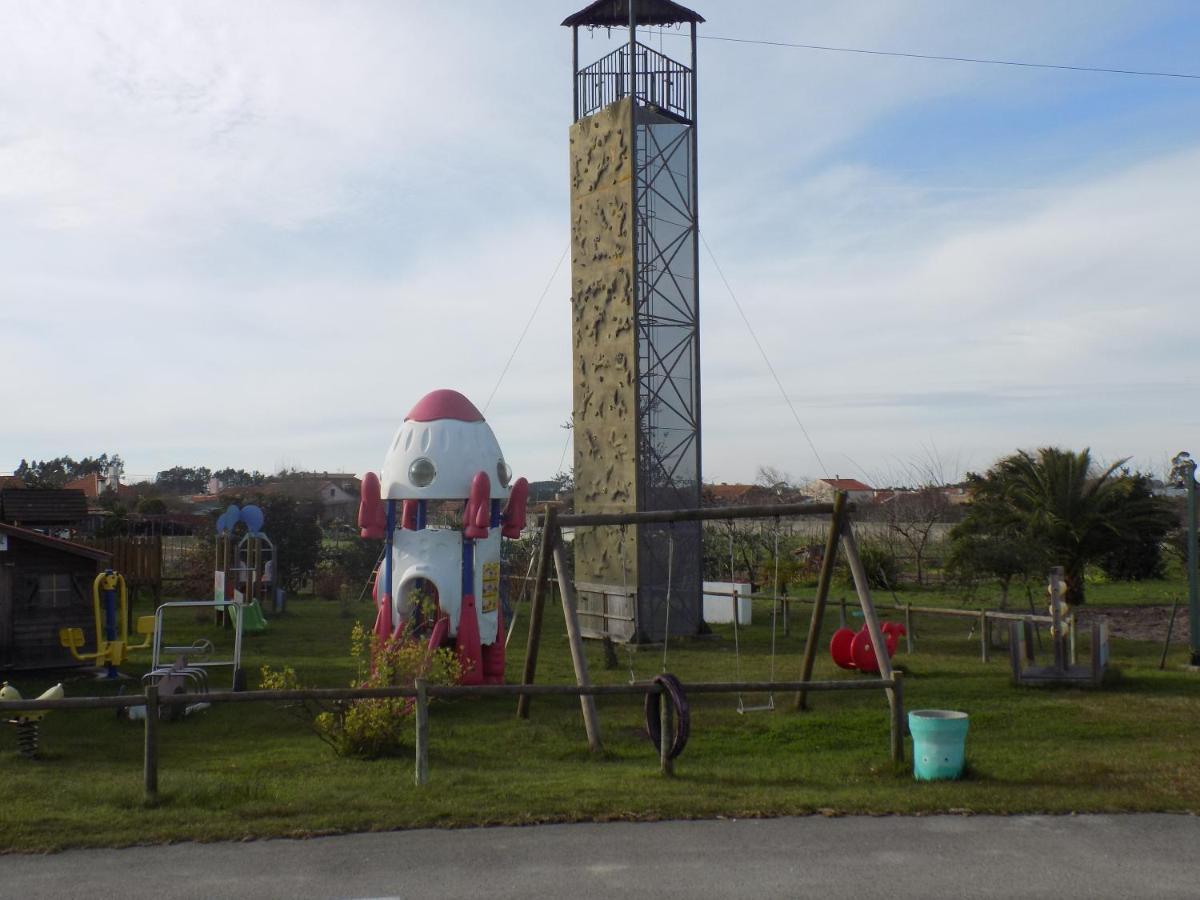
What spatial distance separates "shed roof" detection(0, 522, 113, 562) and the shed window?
47cm

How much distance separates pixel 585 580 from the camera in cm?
2184

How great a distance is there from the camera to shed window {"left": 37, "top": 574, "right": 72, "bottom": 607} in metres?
16.9

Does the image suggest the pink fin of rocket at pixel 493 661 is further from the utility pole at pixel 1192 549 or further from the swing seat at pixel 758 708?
the utility pole at pixel 1192 549

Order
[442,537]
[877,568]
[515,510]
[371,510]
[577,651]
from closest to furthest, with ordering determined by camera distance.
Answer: [577,651] → [442,537] → [371,510] → [515,510] → [877,568]

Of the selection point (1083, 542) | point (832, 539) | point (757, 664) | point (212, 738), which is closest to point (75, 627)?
point (212, 738)

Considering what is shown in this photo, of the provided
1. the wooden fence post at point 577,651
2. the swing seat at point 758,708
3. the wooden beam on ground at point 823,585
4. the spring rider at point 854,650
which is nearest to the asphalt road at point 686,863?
the wooden fence post at point 577,651

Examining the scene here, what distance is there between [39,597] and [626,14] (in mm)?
16235

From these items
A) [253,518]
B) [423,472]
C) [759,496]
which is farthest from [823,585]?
[759,496]

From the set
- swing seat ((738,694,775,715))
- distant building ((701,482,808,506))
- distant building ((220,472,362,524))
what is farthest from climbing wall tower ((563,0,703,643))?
distant building ((220,472,362,524))

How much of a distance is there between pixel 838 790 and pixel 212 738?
7126 millimetres

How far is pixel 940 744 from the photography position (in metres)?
8.75

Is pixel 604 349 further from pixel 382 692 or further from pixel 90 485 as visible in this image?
pixel 90 485

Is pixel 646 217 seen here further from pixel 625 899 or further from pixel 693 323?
pixel 625 899

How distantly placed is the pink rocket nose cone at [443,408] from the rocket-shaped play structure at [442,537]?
0.05 feet
